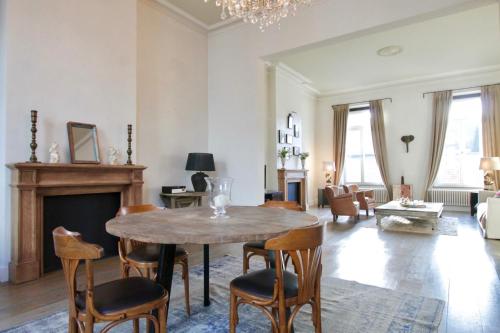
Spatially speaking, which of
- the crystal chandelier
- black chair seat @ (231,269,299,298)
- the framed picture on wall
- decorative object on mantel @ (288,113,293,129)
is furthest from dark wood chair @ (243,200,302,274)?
decorative object on mantel @ (288,113,293,129)

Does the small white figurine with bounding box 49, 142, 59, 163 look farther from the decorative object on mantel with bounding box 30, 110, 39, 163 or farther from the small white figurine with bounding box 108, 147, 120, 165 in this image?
the small white figurine with bounding box 108, 147, 120, 165

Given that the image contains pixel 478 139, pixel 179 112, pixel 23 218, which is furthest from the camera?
pixel 478 139

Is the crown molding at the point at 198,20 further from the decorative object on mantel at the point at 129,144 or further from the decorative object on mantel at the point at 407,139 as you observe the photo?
the decorative object on mantel at the point at 407,139

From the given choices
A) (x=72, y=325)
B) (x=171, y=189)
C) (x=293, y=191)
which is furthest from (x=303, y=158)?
(x=72, y=325)

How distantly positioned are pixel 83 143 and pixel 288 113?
17.8 feet

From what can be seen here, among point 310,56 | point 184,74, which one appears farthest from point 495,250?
point 184,74

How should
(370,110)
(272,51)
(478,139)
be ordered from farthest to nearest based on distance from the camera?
1. (370,110)
2. (478,139)
3. (272,51)

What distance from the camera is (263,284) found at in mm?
1612

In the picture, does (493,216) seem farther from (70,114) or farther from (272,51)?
(70,114)

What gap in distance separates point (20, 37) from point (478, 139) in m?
9.29

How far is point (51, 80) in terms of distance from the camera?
10.6ft

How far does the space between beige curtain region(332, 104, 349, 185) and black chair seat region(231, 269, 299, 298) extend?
25.7 feet

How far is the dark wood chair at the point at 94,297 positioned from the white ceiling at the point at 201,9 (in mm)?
4104

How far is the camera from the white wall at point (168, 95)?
4.38m
